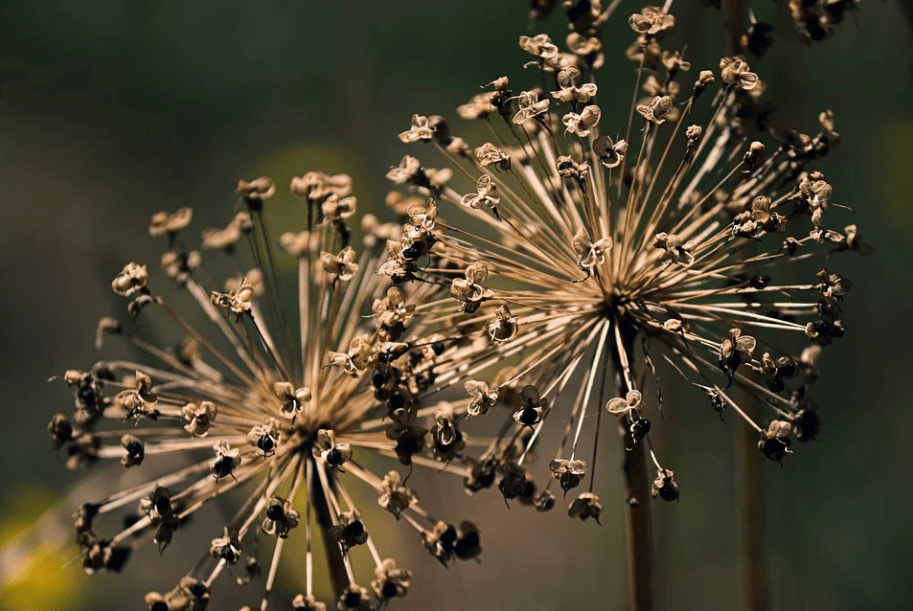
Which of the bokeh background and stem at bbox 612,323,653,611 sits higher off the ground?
the bokeh background

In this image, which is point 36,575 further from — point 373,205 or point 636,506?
point 636,506

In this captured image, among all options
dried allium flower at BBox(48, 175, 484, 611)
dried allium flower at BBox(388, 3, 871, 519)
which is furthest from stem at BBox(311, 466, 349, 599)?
dried allium flower at BBox(388, 3, 871, 519)

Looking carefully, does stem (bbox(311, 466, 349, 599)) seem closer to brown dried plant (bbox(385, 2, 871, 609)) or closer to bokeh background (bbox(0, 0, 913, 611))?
brown dried plant (bbox(385, 2, 871, 609))

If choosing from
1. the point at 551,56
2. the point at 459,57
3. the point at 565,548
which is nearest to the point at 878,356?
the point at 565,548

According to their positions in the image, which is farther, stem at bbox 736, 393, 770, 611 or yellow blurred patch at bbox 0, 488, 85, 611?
yellow blurred patch at bbox 0, 488, 85, 611

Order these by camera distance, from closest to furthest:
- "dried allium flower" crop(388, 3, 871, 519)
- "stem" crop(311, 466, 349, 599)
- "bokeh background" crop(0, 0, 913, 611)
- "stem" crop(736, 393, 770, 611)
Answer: "dried allium flower" crop(388, 3, 871, 519)
"stem" crop(311, 466, 349, 599)
"stem" crop(736, 393, 770, 611)
"bokeh background" crop(0, 0, 913, 611)

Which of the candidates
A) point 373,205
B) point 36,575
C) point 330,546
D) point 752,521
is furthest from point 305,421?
point 373,205

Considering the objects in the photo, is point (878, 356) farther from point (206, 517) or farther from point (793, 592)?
point (206, 517)
